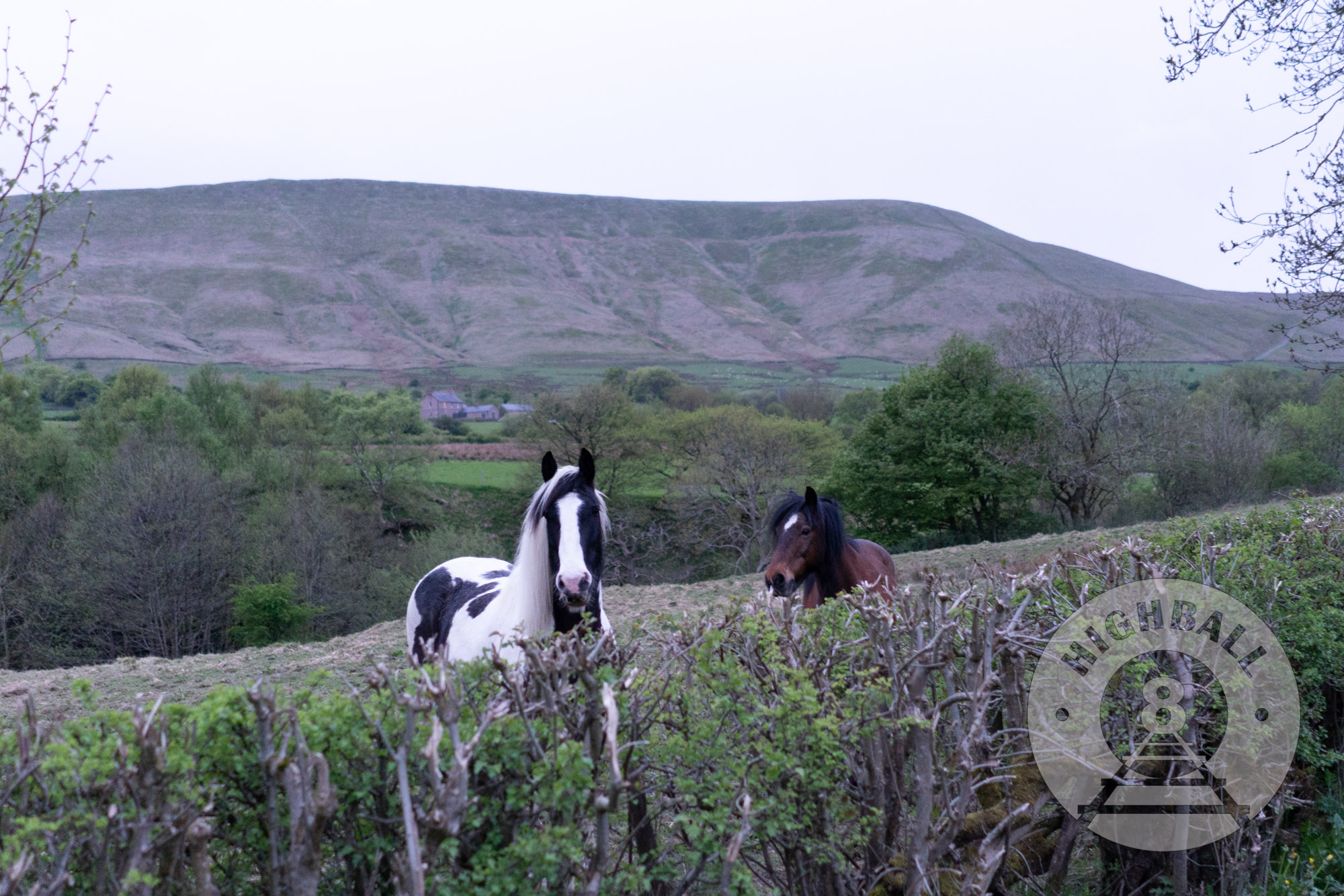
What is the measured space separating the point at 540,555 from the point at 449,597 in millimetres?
1965

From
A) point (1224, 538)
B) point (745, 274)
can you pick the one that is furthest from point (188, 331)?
point (1224, 538)

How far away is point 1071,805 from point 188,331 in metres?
145

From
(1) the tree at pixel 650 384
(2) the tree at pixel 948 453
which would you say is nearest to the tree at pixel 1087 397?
(2) the tree at pixel 948 453

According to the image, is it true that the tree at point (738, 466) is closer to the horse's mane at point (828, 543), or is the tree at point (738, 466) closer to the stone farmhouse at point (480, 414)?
the horse's mane at point (828, 543)

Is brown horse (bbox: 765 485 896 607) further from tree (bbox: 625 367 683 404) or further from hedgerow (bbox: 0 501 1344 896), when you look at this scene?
tree (bbox: 625 367 683 404)

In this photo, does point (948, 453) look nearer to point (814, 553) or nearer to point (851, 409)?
point (851, 409)

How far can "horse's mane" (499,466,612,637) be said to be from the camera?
4332mm

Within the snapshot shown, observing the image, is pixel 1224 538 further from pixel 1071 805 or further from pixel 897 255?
pixel 897 255

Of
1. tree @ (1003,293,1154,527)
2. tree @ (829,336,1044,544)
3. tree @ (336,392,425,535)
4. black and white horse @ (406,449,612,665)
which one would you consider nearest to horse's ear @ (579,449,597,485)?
black and white horse @ (406,449,612,665)

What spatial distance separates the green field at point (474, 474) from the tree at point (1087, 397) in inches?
1046

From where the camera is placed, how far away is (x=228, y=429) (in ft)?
134

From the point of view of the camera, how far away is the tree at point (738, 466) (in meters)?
38.8

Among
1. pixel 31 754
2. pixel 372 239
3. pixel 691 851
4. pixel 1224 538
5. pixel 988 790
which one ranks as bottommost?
pixel 988 790

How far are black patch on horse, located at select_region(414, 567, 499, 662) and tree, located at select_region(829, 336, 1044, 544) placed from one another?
29.8 metres
